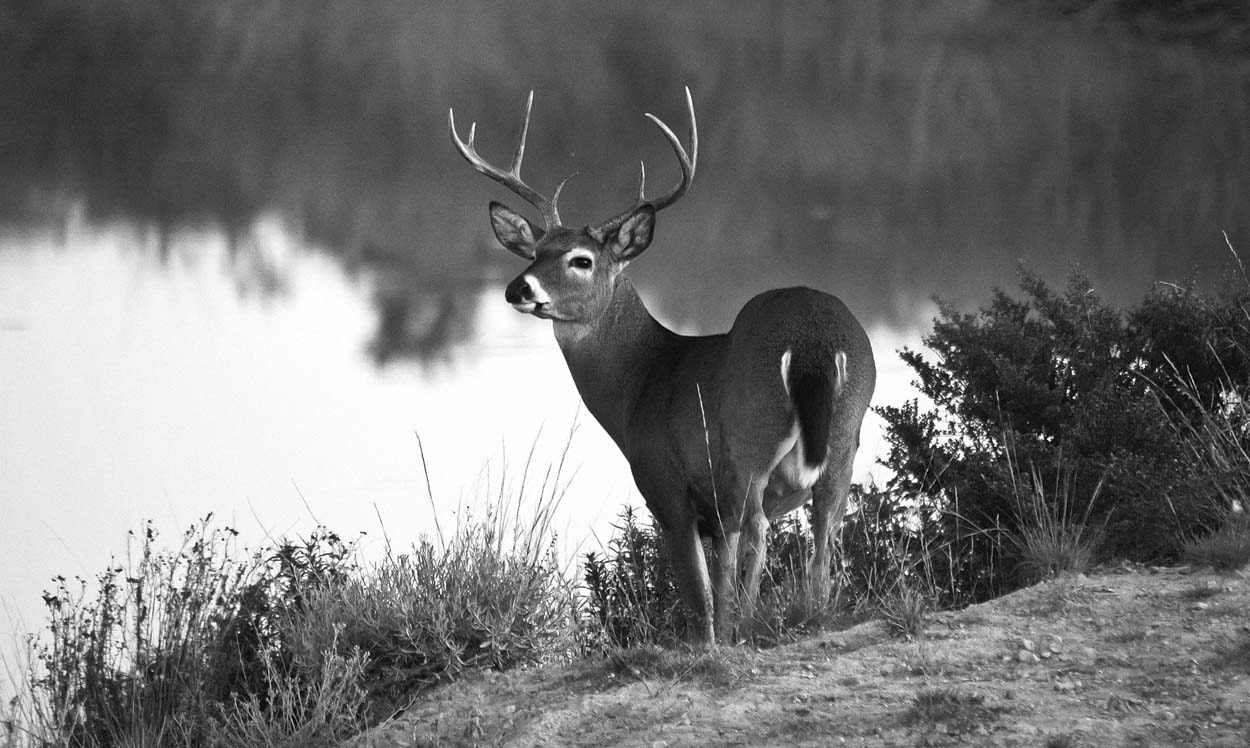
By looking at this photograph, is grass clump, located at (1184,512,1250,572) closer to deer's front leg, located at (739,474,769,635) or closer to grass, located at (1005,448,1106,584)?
grass, located at (1005,448,1106,584)

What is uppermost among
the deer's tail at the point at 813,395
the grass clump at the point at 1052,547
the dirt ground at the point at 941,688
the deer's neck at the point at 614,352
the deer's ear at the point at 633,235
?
the deer's ear at the point at 633,235

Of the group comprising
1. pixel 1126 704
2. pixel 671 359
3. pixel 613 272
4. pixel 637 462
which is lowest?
pixel 1126 704

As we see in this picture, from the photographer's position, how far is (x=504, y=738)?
15.9ft

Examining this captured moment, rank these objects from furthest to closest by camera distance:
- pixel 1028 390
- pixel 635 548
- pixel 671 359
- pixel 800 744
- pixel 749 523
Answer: pixel 1028 390
pixel 635 548
pixel 671 359
pixel 749 523
pixel 800 744

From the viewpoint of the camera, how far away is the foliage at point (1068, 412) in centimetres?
718

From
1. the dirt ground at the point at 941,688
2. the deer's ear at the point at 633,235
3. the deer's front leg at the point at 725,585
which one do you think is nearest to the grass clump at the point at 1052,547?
the dirt ground at the point at 941,688

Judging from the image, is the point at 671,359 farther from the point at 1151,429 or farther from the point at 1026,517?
the point at 1151,429

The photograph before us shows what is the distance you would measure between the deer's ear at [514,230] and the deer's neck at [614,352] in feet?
1.64

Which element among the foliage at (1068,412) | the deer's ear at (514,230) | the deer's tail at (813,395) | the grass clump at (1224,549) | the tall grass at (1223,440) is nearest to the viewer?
the deer's tail at (813,395)

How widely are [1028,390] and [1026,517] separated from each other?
1.05 metres

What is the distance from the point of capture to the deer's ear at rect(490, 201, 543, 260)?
22.2 feet

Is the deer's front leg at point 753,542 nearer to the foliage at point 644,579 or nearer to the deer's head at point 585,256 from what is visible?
the foliage at point 644,579

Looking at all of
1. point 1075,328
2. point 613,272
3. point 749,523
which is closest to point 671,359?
point 613,272

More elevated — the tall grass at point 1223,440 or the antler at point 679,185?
the antler at point 679,185
